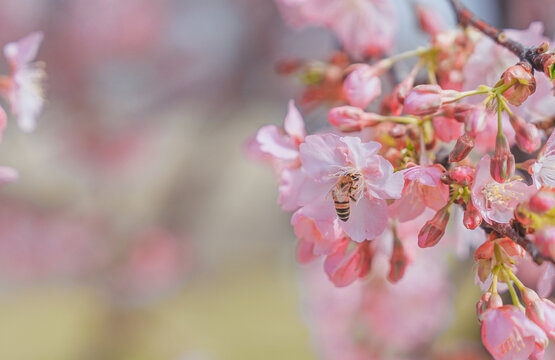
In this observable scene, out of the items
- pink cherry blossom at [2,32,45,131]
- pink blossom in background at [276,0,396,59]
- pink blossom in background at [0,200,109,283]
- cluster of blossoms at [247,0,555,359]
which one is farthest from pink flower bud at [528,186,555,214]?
pink blossom in background at [0,200,109,283]

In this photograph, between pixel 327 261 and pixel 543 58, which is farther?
pixel 327 261

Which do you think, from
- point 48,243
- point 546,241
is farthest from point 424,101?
point 48,243

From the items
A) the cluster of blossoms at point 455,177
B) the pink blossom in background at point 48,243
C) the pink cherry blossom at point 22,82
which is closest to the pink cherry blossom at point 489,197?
the cluster of blossoms at point 455,177

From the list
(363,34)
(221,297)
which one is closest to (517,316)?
(363,34)

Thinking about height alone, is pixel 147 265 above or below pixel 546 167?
above

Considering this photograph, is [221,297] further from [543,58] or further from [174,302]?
[543,58]

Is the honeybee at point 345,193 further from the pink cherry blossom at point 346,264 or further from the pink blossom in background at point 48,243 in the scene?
the pink blossom in background at point 48,243

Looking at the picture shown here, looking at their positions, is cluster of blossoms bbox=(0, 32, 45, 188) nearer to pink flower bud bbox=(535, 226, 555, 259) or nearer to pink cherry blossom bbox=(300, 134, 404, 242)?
pink cherry blossom bbox=(300, 134, 404, 242)

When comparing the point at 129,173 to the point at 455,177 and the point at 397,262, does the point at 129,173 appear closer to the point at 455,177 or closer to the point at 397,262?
the point at 397,262
